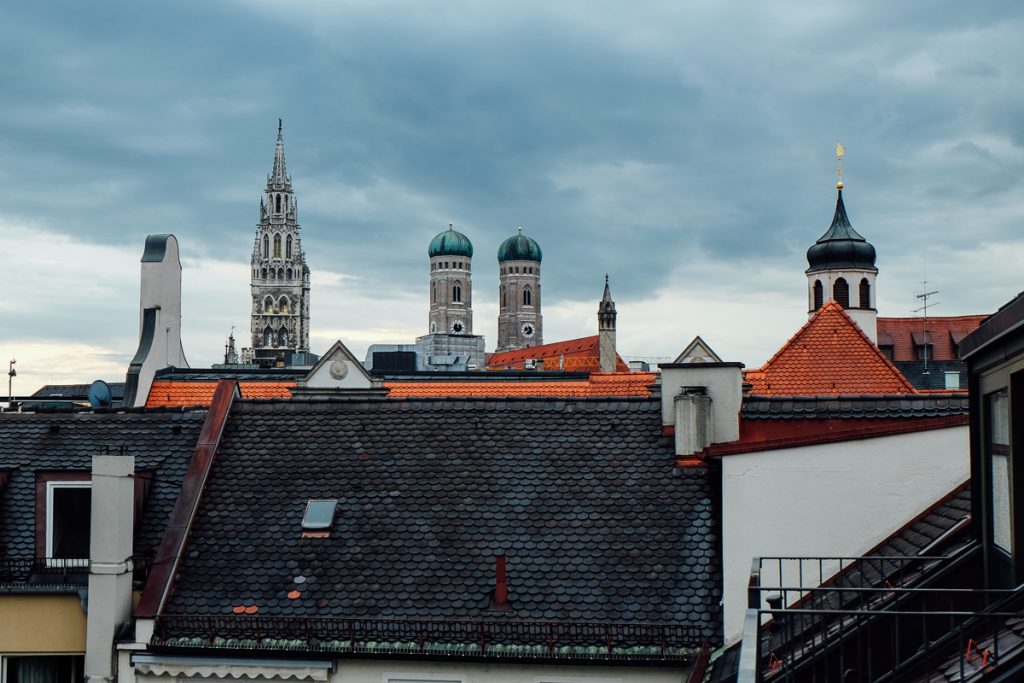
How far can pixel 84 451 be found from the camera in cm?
1506

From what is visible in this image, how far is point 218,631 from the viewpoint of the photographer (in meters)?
12.6

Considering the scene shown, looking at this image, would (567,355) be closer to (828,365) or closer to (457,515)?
(828,365)

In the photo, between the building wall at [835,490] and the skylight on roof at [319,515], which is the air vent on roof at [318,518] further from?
the building wall at [835,490]

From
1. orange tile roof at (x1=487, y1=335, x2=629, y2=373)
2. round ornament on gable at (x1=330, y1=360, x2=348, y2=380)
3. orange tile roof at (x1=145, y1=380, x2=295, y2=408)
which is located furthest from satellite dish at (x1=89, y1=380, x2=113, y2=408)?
orange tile roof at (x1=487, y1=335, x2=629, y2=373)

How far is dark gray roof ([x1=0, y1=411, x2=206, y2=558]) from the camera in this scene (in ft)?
46.6

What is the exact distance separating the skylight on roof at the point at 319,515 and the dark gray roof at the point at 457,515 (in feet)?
0.52

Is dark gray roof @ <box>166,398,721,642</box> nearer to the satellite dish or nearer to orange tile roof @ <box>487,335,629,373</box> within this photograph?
the satellite dish

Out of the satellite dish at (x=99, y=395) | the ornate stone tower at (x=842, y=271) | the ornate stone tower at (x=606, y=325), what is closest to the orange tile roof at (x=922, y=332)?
the ornate stone tower at (x=842, y=271)

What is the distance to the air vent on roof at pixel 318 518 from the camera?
14.0 m

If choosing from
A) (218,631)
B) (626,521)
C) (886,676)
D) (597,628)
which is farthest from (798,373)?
(886,676)

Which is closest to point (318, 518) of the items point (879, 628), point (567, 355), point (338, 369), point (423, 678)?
point (423, 678)

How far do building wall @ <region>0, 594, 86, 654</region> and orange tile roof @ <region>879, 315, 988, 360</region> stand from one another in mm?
94222

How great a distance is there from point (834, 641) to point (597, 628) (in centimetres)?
406

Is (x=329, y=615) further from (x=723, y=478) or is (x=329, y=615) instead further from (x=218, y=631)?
(x=723, y=478)
